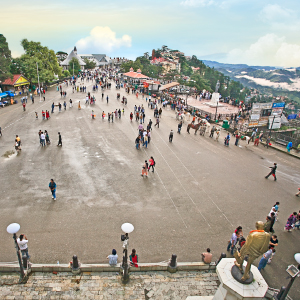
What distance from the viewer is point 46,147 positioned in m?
17.1

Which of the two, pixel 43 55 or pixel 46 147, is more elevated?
pixel 43 55

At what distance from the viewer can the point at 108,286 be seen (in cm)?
695

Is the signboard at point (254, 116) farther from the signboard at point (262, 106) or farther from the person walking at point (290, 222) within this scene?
the person walking at point (290, 222)

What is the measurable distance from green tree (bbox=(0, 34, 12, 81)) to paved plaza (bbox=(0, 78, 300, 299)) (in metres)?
17.2

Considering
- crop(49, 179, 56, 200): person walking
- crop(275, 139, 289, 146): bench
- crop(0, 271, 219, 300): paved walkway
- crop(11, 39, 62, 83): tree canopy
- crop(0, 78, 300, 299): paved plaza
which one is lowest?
crop(0, 271, 219, 300): paved walkway

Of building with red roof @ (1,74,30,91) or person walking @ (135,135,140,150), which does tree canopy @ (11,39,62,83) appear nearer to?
building with red roof @ (1,74,30,91)

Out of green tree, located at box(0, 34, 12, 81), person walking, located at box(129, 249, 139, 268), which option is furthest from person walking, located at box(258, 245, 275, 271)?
green tree, located at box(0, 34, 12, 81)

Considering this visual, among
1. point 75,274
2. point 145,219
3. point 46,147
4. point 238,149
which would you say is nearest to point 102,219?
point 145,219

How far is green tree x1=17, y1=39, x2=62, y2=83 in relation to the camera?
37.8m

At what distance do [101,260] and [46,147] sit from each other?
11859mm

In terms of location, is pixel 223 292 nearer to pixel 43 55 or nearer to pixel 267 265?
pixel 267 265

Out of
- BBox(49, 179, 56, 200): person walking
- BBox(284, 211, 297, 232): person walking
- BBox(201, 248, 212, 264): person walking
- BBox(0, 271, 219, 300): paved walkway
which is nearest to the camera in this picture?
BBox(0, 271, 219, 300): paved walkway

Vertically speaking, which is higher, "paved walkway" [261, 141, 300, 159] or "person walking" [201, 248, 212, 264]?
"person walking" [201, 248, 212, 264]

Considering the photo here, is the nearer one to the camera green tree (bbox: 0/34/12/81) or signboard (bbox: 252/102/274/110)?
signboard (bbox: 252/102/274/110)
